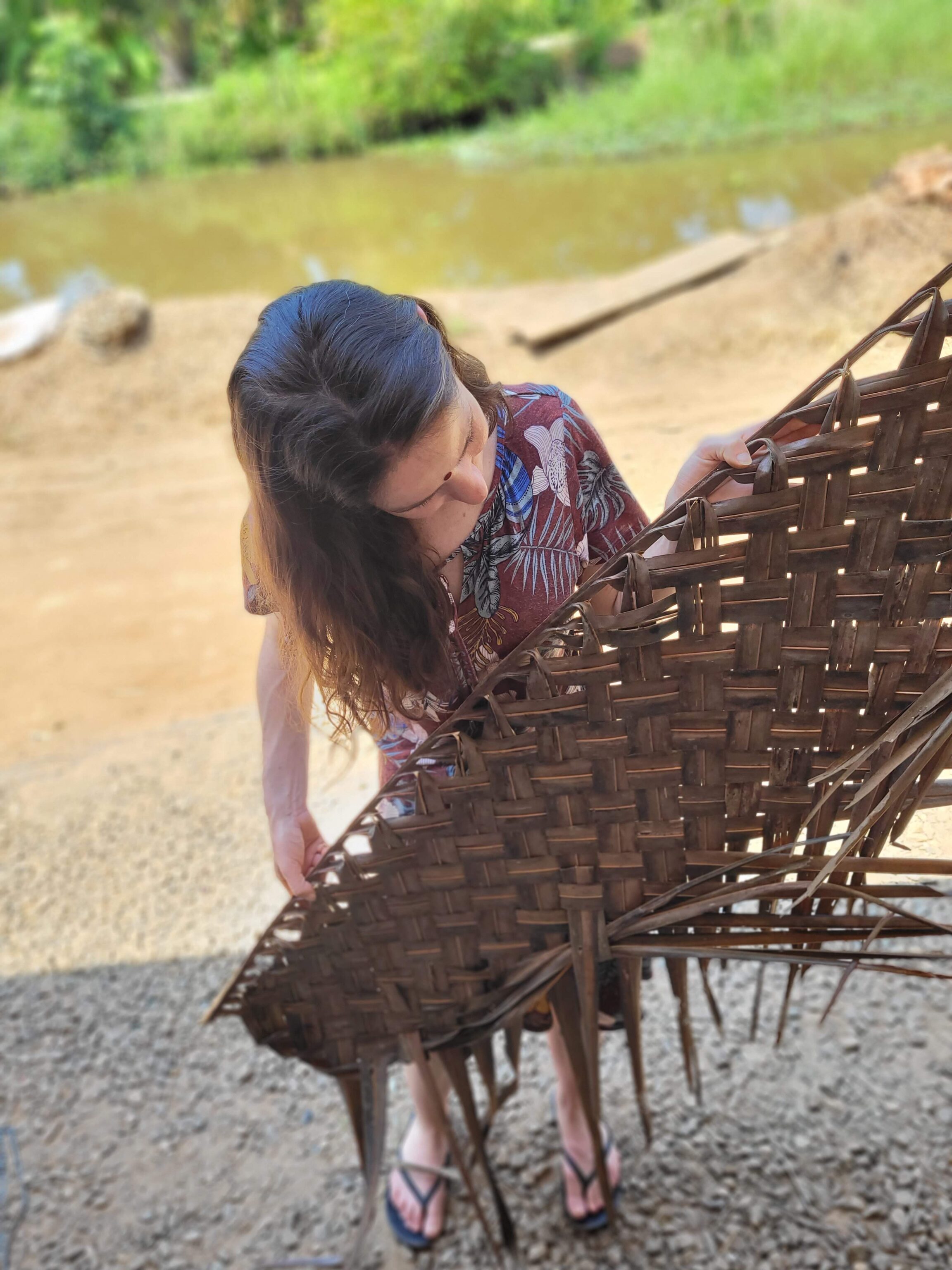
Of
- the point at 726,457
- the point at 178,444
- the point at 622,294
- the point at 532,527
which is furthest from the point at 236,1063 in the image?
the point at 622,294

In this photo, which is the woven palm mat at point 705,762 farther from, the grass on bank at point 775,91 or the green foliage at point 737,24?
the green foliage at point 737,24

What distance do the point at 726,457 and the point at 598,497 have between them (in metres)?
0.33

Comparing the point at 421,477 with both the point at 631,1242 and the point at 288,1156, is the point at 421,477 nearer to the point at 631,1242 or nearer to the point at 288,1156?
the point at 631,1242

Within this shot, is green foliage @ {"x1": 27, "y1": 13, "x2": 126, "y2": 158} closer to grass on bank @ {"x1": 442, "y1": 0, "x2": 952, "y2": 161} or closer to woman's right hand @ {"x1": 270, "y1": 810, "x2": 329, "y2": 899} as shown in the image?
grass on bank @ {"x1": 442, "y1": 0, "x2": 952, "y2": 161}

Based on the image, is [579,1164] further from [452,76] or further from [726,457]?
[452,76]

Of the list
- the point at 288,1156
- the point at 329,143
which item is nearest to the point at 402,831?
the point at 288,1156

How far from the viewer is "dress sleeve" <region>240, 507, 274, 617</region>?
107 centimetres

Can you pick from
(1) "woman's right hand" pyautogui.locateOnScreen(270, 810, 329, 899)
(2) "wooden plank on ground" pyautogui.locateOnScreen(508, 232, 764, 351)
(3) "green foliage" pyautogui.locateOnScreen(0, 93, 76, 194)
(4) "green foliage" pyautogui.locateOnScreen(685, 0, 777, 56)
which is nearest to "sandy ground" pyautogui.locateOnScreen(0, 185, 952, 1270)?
(1) "woman's right hand" pyautogui.locateOnScreen(270, 810, 329, 899)

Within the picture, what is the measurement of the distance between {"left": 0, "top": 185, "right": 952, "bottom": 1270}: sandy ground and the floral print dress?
7 cm

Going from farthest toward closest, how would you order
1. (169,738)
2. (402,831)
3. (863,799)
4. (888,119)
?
(888,119), (169,738), (402,831), (863,799)

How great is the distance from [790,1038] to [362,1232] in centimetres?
83

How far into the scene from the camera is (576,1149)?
169 centimetres

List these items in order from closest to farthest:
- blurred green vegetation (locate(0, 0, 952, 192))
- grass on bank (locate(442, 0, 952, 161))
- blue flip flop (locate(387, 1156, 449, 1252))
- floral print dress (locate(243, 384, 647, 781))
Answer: floral print dress (locate(243, 384, 647, 781)) < blue flip flop (locate(387, 1156, 449, 1252)) < grass on bank (locate(442, 0, 952, 161)) < blurred green vegetation (locate(0, 0, 952, 192))

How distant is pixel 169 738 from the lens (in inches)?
132
